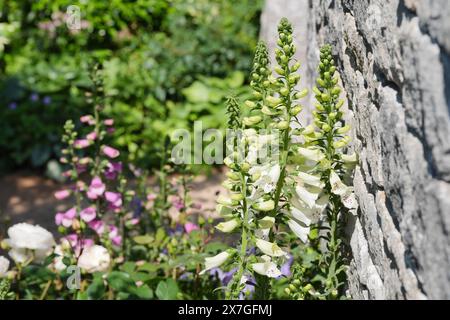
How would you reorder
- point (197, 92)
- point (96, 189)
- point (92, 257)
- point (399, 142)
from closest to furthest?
point (399, 142) → point (92, 257) → point (96, 189) → point (197, 92)

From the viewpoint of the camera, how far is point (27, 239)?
2.87 metres

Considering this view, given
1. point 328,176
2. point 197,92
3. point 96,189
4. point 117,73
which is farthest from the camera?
point 117,73

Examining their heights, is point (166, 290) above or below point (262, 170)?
below

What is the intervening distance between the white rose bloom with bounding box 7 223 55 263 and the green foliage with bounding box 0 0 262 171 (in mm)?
2219

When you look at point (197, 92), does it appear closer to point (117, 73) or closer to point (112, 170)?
point (117, 73)

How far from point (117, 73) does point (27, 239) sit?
128 inches

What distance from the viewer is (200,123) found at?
18.3ft

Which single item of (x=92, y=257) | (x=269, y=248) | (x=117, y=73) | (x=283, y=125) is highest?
(x=117, y=73)

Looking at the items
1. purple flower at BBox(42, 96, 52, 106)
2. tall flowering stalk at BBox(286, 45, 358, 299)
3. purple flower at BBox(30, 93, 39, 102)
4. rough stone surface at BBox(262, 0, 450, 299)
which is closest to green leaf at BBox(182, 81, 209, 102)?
purple flower at BBox(42, 96, 52, 106)

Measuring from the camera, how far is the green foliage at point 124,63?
556 cm

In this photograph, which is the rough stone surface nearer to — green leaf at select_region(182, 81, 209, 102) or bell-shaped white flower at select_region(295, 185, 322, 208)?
bell-shaped white flower at select_region(295, 185, 322, 208)

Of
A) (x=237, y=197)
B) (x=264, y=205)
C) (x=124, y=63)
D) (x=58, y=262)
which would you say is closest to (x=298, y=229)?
(x=264, y=205)

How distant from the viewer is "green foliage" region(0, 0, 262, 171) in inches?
219
